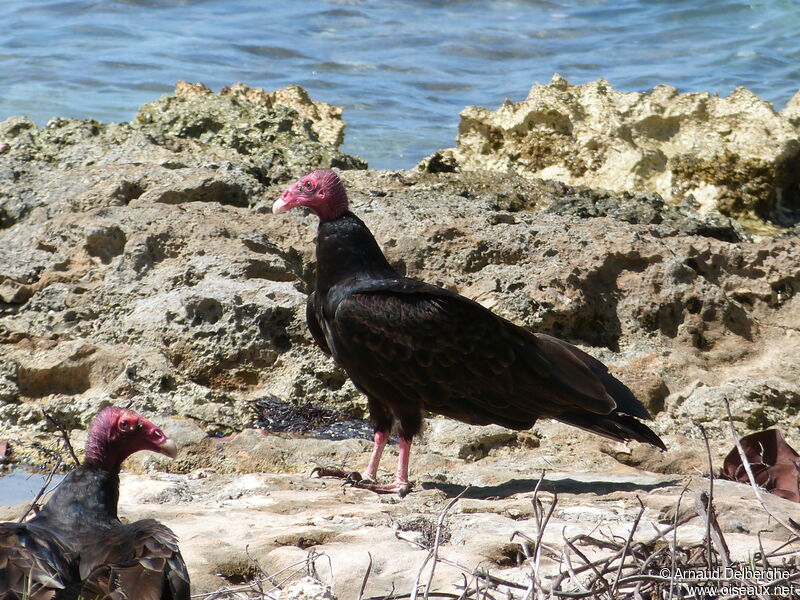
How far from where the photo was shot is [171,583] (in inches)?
123

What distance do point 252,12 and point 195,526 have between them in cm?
1519

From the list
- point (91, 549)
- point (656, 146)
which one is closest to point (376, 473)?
point (91, 549)

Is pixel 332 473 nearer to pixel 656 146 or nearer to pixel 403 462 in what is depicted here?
pixel 403 462

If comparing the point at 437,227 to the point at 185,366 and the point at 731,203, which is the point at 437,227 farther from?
the point at 731,203

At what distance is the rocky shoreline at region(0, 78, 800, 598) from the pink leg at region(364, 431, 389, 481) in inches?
7.5

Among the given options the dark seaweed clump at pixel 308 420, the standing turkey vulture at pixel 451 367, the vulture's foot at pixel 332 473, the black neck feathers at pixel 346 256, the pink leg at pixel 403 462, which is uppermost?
the black neck feathers at pixel 346 256

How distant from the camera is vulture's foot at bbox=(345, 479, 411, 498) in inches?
181

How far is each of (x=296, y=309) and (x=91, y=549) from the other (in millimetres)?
2408

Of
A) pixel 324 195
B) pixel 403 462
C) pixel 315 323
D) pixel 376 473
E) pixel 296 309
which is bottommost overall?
pixel 376 473

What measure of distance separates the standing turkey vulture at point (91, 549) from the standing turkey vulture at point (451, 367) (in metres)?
1.30

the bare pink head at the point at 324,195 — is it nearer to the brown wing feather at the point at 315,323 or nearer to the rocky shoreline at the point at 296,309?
the brown wing feather at the point at 315,323

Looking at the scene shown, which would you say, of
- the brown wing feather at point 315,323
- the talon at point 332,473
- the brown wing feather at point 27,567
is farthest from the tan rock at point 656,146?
the brown wing feather at point 27,567

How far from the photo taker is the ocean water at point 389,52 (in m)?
13.9

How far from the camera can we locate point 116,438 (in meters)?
3.82
